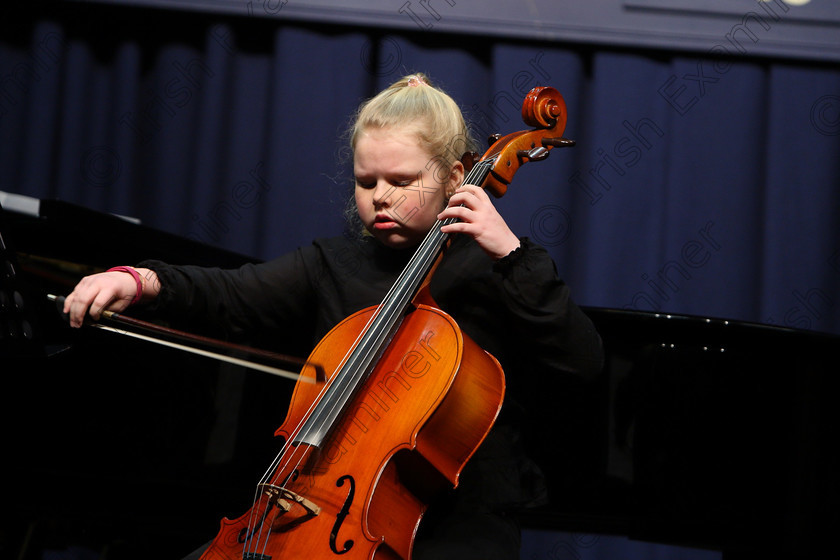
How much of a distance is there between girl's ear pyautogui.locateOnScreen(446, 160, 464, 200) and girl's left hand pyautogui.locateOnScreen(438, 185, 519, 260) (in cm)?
15

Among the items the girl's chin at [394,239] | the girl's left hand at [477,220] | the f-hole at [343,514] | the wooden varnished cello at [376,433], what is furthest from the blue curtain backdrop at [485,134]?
the f-hole at [343,514]

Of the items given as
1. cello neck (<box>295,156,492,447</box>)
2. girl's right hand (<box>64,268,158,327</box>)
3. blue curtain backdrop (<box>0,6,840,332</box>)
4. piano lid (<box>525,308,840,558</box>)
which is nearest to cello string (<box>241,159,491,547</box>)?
cello neck (<box>295,156,492,447</box>)

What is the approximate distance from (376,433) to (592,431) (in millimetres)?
636

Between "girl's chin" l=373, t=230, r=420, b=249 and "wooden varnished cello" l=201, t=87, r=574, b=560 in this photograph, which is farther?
"girl's chin" l=373, t=230, r=420, b=249

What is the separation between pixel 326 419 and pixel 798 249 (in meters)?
1.72

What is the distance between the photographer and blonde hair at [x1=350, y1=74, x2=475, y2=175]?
1.25m

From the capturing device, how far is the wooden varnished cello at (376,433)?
0.92m

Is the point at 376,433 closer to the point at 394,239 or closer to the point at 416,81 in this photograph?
the point at 394,239

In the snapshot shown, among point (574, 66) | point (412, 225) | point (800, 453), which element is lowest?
point (800, 453)

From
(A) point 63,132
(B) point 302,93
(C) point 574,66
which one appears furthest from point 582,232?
(A) point 63,132

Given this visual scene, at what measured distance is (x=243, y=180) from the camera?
2.29 metres

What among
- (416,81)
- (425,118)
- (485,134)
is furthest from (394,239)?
(485,134)

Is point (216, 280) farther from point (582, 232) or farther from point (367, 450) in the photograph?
point (582, 232)

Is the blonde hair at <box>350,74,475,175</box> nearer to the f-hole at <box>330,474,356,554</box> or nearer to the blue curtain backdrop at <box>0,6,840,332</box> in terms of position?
the f-hole at <box>330,474,356,554</box>
